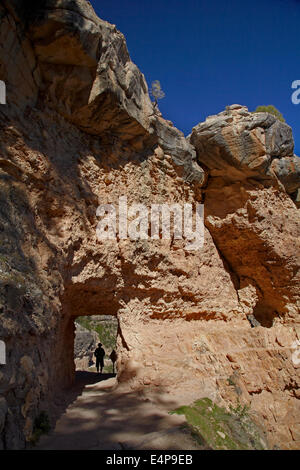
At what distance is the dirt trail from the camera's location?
12.9 ft

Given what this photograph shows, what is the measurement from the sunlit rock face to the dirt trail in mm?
418

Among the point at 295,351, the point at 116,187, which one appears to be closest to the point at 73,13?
the point at 116,187

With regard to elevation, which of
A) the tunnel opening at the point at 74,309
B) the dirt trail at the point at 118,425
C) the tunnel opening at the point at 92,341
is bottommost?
the tunnel opening at the point at 92,341

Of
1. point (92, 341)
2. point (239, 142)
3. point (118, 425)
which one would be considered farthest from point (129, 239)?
point (92, 341)

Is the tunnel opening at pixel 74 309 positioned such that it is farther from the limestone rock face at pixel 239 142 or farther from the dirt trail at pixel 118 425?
the limestone rock face at pixel 239 142

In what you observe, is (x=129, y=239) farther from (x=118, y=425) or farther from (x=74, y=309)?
(x=118, y=425)

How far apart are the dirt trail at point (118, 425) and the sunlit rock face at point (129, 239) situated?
0.42 metres

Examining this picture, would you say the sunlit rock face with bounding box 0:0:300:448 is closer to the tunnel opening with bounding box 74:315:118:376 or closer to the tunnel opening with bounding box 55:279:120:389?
the tunnel opening with bounding box 55:279:120:389

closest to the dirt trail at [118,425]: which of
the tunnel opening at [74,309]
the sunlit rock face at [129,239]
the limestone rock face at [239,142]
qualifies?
the sunlit rock face at [129,239]

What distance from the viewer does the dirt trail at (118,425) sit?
3.93 metres

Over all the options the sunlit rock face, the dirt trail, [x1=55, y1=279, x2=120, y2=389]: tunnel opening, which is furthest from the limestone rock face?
the dirt trail

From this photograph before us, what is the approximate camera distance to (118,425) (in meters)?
4.70
